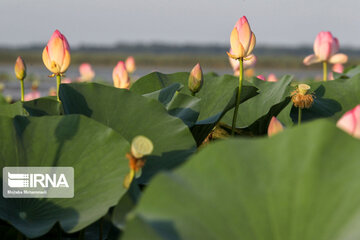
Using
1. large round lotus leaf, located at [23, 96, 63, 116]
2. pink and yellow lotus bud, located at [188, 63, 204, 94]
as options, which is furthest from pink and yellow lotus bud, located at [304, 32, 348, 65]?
large round lotus leaf, located at [23, 96, 63, 116]

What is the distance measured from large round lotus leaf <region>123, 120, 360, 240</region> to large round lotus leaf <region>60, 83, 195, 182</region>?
25 centimetres

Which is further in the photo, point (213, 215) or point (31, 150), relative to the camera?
point (31, 150)

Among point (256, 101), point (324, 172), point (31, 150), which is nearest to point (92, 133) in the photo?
point (31, 150)

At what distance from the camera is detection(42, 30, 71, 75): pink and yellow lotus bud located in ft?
3.07

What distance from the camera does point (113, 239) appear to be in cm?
70

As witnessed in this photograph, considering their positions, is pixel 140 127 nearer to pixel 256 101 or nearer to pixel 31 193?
pixel 31 193

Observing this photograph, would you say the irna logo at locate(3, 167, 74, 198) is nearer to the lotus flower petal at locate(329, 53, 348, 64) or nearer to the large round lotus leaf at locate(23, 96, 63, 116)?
the large round lotus leaf at locate(23, 96, 63, 116)

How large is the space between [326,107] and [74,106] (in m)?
0.45

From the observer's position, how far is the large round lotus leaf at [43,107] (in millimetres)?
770

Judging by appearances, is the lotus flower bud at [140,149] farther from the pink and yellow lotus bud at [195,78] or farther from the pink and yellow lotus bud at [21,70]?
the pink and yellow lotus bud at [21,70]

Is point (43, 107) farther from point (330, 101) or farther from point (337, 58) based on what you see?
point (337, 58)

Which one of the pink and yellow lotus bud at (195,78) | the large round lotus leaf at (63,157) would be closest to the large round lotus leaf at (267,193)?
the large round lotus leaf at (63,157)

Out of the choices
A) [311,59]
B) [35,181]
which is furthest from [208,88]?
[311,59]

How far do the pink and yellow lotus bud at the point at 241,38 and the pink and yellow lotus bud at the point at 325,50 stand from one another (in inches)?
30.3
